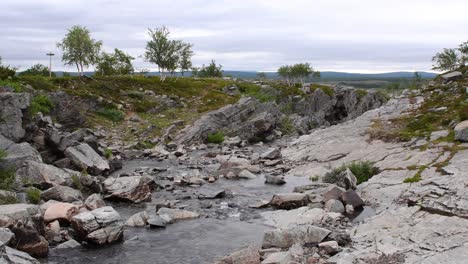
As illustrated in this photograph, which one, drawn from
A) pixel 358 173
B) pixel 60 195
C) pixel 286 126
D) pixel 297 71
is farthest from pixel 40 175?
pixel 297 71

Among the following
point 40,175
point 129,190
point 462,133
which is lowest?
point 129,190

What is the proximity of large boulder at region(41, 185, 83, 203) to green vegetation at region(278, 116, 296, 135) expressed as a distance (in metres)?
50.6

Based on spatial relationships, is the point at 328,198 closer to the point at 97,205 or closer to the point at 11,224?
the point at 97,205

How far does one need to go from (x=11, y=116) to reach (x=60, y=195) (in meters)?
10.5

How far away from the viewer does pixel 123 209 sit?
2744 cm

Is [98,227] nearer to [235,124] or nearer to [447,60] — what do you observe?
[235,124]

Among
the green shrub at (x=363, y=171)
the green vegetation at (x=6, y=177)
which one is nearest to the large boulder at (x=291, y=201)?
the green shrub at (x=363, y=171)

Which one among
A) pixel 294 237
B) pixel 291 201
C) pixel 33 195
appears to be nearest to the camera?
pixel 294 237

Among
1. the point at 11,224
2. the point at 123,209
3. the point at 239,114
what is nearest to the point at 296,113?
the point at 239,114

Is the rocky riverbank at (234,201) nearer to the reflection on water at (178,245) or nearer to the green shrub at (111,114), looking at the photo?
the reflection on water at (178,245)

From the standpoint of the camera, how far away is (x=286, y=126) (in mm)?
77000

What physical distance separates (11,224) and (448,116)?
4389 centimetres

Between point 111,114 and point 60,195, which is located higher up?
point 111,114

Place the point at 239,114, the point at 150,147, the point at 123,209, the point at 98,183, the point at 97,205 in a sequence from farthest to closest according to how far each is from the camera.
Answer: the point at 239,114 → the point at 150,147 → the point at 98,183 → the point at 123,209 → the point at 97,205
